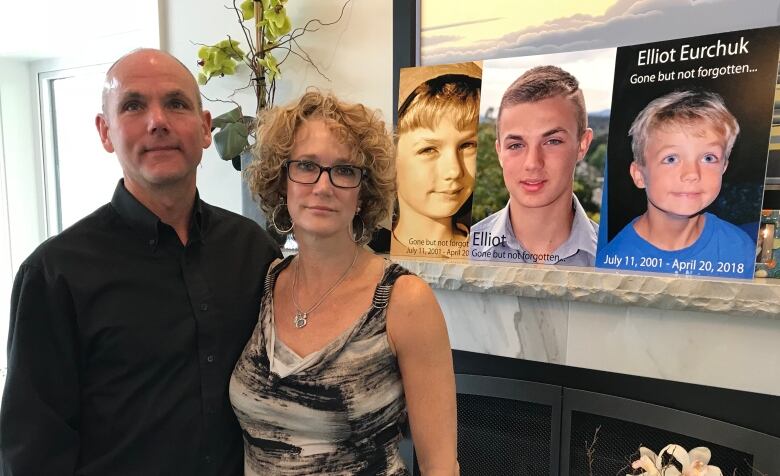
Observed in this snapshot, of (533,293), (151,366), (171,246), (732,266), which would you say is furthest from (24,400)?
(732,266)

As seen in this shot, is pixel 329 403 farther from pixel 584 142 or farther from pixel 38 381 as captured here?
pixel 584 142

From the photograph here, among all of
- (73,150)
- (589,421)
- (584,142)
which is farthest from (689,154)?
(73,150)

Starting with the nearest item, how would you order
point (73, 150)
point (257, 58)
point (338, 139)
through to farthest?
point (338, 139) < point (257, 58) < point (73, 150)

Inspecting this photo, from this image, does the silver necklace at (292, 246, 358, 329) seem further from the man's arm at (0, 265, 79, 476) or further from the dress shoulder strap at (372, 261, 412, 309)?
the man's arm at (0, 265, 79, 476)

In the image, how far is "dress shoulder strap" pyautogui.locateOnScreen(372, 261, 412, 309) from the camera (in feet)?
3.56

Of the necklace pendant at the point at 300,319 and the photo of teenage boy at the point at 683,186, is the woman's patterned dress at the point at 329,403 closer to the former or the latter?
the necklace pendant at the point at 300,319

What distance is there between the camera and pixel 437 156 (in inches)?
67.6

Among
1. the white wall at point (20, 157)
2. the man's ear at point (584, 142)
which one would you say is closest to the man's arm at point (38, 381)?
the man's ear at point (584, 142)

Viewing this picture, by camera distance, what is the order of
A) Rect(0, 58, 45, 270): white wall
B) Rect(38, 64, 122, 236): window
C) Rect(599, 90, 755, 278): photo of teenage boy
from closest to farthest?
1. Rect(599, 90, 755, 278): photo of teenage boy
2. Rect(38, 64, 122, 236): window
3. Rect(0, 58, 45, 270): white wall

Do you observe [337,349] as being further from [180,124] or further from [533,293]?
[533,293]

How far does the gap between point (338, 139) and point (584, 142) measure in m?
0.78

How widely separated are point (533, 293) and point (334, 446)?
2.44ft

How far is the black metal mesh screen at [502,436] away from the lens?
1.70m

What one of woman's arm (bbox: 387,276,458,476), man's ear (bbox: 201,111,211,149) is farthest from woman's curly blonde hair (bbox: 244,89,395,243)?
woman's arm (bbox: 387,276,458,476)
